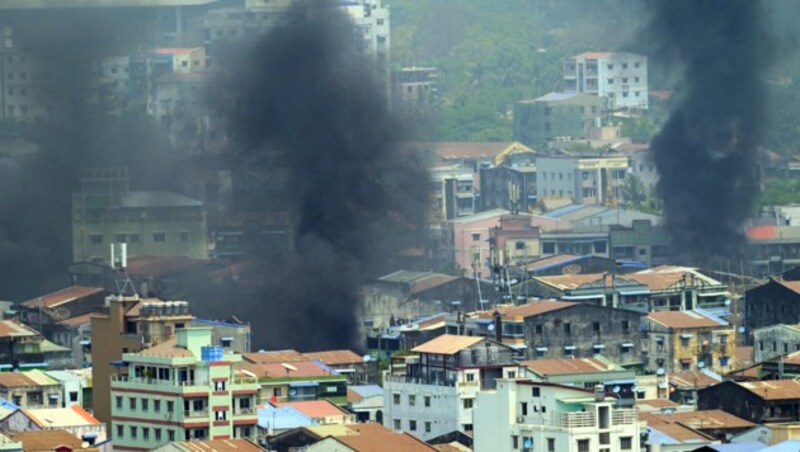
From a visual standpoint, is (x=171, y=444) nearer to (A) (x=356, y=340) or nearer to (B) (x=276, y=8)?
(A) (x=356, y=340)

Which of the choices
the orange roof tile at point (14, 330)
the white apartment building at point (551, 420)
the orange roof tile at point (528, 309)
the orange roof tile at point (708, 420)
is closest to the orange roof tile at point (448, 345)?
the orange roof tile at point (708, 420)

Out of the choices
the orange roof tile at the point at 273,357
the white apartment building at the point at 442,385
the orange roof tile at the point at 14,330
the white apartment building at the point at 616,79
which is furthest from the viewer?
the white apartment building at the point at 616,79

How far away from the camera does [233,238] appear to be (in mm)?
82438

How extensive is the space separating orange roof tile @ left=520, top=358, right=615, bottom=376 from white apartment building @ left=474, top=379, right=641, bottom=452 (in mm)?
5492

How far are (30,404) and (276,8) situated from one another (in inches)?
2033

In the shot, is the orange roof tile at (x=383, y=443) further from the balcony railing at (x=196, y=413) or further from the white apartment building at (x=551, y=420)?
the balcony railing at (x=196, y=413)

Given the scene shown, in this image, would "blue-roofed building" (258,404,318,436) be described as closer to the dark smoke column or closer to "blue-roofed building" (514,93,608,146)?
the dark smoke column

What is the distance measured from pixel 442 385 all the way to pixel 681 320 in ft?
44.3

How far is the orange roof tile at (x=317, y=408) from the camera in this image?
170 feet

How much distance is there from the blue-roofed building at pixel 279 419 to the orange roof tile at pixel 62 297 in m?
19.5

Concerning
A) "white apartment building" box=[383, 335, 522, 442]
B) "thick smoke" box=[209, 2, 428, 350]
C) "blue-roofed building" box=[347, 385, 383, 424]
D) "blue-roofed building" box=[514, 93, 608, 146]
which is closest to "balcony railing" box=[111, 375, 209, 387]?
"white apartment building" box=[383, 335, 522, 442]

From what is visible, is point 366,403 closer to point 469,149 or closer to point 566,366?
point 566,366

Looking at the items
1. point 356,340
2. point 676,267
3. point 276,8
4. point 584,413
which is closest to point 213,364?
point 584,413

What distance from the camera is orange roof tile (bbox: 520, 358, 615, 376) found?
53.5m
